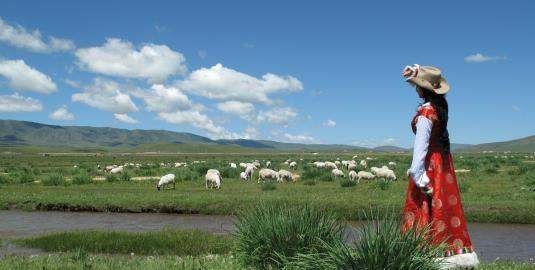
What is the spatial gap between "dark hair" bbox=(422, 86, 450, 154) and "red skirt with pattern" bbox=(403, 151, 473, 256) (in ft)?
0.70

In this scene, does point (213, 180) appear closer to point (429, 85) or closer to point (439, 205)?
point (429, 85)

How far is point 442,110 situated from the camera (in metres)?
7.00

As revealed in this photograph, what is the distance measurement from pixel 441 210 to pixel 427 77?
1.68 meters

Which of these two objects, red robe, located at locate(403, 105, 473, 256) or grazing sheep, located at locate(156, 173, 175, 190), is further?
grazing sheep, located at locate(156, 173, 175, 190)

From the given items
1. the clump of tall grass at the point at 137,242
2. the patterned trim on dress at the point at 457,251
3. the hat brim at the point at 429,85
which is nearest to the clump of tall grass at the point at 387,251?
the patterned trim on dress at the point at 457,251

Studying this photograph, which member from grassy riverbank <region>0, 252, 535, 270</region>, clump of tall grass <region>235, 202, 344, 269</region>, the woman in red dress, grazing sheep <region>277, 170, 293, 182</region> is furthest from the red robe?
grazing sheep <region>277, 170, 293, 182</region>

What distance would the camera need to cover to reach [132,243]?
14.0 meters

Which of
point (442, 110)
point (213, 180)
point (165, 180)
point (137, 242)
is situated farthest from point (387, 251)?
point (165, 180)

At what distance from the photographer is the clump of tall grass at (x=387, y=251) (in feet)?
19.3

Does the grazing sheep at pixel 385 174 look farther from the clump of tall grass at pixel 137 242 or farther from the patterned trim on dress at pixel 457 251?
the patterned trim on dress at pixel 457 251

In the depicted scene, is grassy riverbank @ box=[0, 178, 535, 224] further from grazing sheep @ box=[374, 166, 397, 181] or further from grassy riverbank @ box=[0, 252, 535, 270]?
grassy riverbank @ box=[0, 252, 535, 270]

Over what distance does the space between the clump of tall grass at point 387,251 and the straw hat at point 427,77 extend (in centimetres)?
189

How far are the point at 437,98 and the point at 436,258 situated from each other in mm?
2056

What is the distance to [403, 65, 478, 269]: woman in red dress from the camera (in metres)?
6.67
